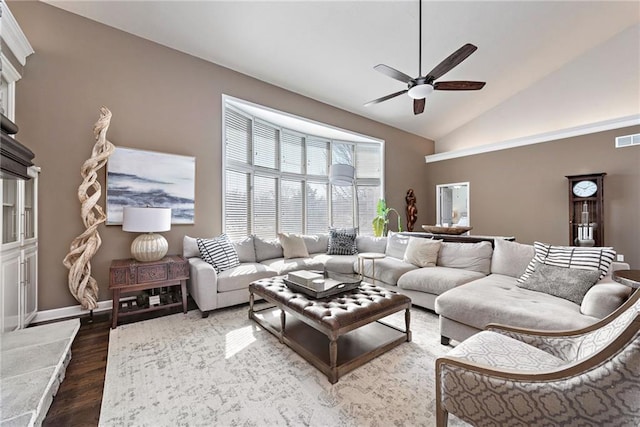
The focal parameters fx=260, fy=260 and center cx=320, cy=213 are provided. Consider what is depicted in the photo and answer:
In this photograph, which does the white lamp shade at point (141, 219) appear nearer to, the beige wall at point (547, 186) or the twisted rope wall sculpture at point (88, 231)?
the twisted rope wall sculpture at point (88, 231)

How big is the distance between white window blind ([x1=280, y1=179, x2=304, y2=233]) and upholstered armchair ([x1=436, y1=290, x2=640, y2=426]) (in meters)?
4.22

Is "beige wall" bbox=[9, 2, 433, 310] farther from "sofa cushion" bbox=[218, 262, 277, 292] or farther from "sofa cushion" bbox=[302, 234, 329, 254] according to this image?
"sofa cushion" bbox=[302, 234, 329, 254]

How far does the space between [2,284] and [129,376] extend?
1.32m

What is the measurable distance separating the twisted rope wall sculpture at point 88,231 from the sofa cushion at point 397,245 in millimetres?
4043

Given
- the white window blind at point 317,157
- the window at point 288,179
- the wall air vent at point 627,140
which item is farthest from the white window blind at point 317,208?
the wall air vent at point 627,140

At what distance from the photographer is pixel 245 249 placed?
13.1 feet

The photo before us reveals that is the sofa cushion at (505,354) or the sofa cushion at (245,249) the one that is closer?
the sofa cushion at (505,354)

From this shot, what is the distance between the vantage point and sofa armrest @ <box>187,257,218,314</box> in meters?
3.00

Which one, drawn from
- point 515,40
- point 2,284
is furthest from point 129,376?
point 515,40

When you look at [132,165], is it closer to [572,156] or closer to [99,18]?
[99,18]

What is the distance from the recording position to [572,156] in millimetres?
5125

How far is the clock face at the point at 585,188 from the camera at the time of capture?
480 centimetres

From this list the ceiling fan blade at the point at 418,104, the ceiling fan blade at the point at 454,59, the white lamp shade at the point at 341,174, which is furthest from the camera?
the white lamp shade at the point at 341,174

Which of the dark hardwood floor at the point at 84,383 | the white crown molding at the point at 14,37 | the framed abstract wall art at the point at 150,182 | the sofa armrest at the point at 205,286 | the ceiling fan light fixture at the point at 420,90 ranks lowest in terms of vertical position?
the dark hardwood floor at the point at 84,383
